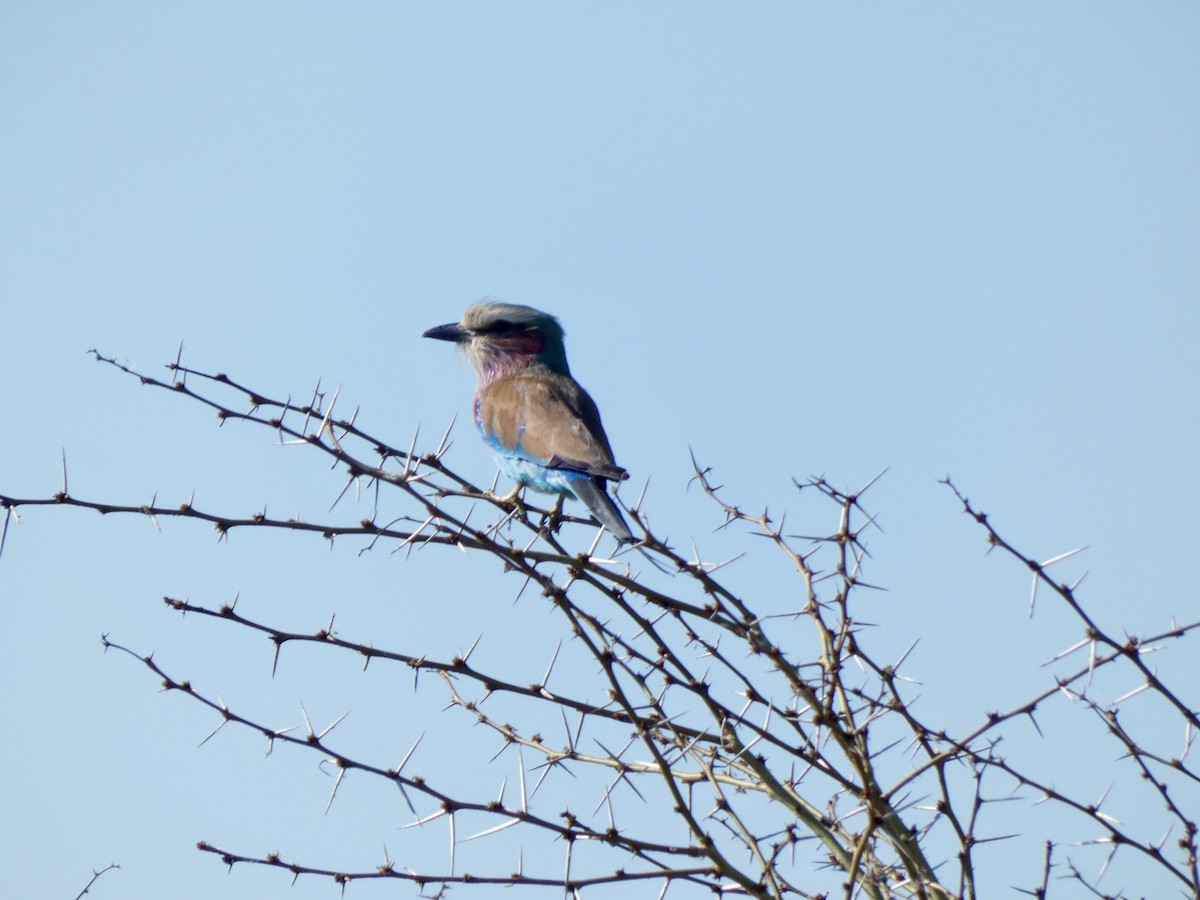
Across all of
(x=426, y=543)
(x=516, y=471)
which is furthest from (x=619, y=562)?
(x=516, y=471)

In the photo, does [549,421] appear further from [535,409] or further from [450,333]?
[450,333]

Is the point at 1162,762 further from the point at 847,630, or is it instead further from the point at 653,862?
the point at 653,862

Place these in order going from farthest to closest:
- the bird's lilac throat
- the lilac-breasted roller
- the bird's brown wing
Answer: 1. the bird's lilac throat
2. the bird's brown wing
3. the lilac-breasted roller

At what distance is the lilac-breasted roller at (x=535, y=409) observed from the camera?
5051 millimetres

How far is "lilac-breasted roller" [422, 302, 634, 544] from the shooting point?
5.05m

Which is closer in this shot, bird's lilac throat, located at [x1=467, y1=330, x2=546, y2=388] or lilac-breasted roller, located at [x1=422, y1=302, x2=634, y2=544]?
lilac-breasted roller, located at [x1=422, y1=302, x2=634, y2=544]

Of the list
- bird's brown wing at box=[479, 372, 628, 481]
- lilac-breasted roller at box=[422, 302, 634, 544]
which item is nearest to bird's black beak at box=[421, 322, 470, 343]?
lilac-breasted roller at box=[422, 302, 634, 544]

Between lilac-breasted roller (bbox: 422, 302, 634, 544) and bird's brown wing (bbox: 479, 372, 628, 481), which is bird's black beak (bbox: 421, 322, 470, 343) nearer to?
lilac-breasted roller (bbox: 422, 302, 634, 544)

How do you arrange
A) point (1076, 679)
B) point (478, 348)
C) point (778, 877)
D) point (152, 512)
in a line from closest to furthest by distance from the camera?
1. point (1076, 679)
2. point (778, 877)
3. point (152, 512)
4. point (478, 348)

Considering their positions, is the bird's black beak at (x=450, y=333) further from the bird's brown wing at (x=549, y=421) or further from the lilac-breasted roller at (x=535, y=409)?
the bird's brown wing at (x=549, y=421)

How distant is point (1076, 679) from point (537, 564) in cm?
119

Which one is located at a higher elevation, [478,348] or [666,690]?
[478,348]

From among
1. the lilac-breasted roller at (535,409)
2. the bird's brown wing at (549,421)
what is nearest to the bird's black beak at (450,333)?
the lilac-breasted roller at (535,409)

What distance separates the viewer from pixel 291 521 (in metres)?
2.83
